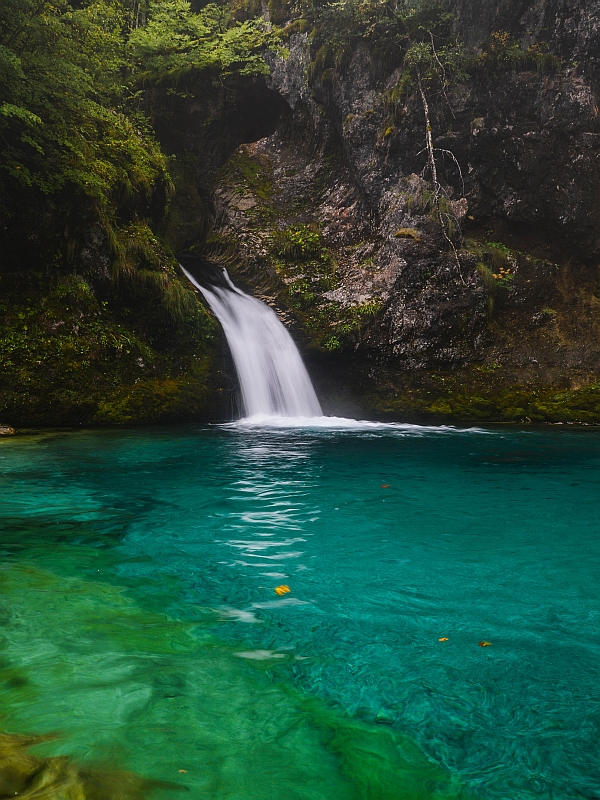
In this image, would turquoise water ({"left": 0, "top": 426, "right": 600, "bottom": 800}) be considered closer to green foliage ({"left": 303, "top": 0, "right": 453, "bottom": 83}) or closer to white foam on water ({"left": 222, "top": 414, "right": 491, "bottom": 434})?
white foam on water ({"left": 222, "top": 414, "right": 491, "bottom": 434})

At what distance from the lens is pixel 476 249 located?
14594mm

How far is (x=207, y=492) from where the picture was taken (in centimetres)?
639

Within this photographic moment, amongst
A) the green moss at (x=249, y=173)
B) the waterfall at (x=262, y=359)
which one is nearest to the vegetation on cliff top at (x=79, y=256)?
the waterfall at (x=262, y=359)

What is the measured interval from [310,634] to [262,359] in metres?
11.1

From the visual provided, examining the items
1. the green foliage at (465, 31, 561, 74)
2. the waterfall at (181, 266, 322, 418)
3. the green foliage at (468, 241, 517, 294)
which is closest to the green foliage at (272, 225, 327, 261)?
the waterfall at (181, 266, 322, 418)

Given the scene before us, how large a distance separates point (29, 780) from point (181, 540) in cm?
293

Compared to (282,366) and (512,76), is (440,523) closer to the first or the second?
(282,366)

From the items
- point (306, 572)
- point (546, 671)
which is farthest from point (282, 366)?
point (546, 671)

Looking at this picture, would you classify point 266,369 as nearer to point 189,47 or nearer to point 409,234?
point 409,234

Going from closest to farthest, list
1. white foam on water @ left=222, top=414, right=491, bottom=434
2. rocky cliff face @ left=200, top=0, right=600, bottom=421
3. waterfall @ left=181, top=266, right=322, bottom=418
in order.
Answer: white foam on water @ left=222, top=414, right=491, bottom=434 → waterfall @ left=181, top=266, right=322, bottom=418 → rocky cliff face @ left=200, top=0, right=600, bottom=421

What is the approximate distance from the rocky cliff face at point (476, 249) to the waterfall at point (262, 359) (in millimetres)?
567

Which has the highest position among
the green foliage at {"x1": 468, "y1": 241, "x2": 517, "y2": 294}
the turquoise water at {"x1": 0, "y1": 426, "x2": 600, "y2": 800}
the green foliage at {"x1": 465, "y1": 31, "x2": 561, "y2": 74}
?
the green foliage at {"x1": 465, "y1": 31, "x2": 561, "y2": 74}

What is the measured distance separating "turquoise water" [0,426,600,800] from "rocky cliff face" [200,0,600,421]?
789 centimetres

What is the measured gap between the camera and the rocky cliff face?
1411 centimetres
